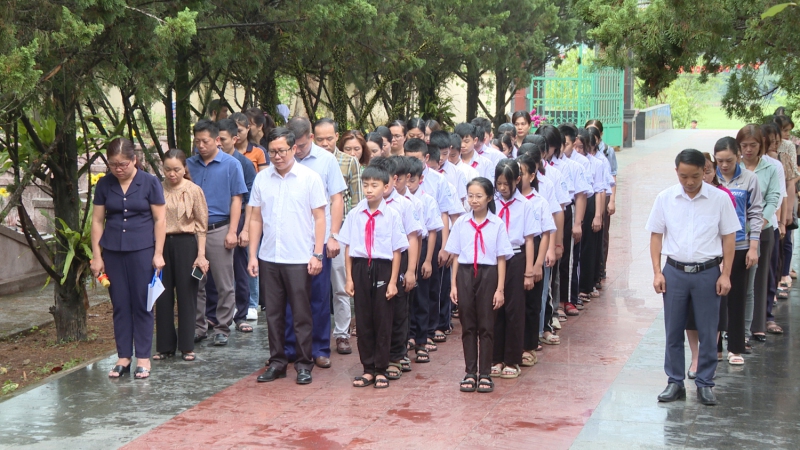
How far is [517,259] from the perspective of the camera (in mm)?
7059

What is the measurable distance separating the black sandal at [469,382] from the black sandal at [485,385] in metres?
0.04

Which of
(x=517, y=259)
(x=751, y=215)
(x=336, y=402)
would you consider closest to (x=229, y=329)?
(x=336, y=402)

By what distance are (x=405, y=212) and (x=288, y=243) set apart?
2.82ft

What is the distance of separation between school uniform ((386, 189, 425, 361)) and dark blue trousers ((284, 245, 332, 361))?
622 millimetres

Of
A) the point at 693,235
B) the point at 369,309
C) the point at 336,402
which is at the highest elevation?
the point at 693,235

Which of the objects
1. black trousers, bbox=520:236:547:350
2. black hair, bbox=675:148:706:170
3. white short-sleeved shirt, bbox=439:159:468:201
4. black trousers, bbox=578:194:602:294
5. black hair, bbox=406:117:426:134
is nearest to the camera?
black hair, bbox=675:148:706:170

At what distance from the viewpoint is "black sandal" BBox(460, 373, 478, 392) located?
677cm

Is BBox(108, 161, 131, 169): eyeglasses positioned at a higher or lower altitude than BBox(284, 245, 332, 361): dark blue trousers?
higher

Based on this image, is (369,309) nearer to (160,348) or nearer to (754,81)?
(160,348)

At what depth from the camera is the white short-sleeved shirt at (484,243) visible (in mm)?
6730

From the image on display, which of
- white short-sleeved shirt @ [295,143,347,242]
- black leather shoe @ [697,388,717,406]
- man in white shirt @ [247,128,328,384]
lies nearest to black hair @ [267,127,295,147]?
man in white shirt @ [247,128,328,384]

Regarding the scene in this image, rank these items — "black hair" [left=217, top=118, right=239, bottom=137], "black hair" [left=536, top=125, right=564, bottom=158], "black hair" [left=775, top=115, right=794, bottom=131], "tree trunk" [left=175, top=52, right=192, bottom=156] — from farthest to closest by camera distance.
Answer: "tree trunk" [left=175, top=52, right=192, bottom=156] → "black hair" [left=775, top=115, right=794, bottom=131] → "black hair" [left=536, top=125, right=564, bottom=158] → "black hair" [left=217, top=118, right=239, bottom=137]

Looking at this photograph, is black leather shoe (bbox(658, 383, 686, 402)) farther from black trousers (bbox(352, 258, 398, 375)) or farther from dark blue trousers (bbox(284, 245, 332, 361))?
dark blue trousers (bbox(284, 245, 332, 361))

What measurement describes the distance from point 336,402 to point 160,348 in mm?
1845
